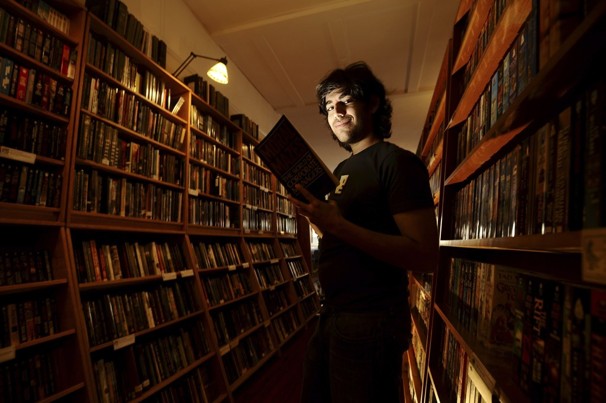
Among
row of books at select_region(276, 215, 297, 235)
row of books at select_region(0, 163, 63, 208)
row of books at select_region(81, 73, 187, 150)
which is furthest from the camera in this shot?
row of books at select_region(276, 215, 297, 235)

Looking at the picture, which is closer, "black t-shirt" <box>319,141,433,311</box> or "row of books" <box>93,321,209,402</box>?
"black t-shirt" <box>319,141,433,311</box>

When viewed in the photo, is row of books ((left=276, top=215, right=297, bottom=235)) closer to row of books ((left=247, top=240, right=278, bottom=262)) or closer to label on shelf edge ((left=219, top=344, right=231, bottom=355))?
row of books ((left=247, top=240, right=278, bottom=262))

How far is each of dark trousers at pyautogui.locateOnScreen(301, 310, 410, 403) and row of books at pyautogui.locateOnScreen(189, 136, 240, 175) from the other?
6.58ft

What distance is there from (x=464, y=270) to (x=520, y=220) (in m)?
0.50

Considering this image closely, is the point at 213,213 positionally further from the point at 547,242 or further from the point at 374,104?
the point at 547,242

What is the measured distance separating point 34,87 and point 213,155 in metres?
1.49

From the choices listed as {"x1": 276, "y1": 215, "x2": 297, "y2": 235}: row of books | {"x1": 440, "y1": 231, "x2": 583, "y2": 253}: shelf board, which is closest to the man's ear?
{"x1": 440, "y1": 231, "x2": 583, "y2": 253}: shelf board

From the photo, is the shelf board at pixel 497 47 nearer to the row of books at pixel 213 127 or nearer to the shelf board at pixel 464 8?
the shelf board at pixel 464 8

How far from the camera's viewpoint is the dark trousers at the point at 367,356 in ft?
2.60

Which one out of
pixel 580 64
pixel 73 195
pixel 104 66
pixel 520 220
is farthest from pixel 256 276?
pixel 580 64

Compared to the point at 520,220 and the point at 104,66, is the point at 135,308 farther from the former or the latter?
the point at 520,220

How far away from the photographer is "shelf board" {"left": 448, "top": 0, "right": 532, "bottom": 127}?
0.69 meters

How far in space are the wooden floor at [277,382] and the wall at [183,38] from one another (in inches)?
106

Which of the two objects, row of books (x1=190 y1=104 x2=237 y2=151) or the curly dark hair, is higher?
row of books (x1=190 y1=104 x2=237 y2=151)
